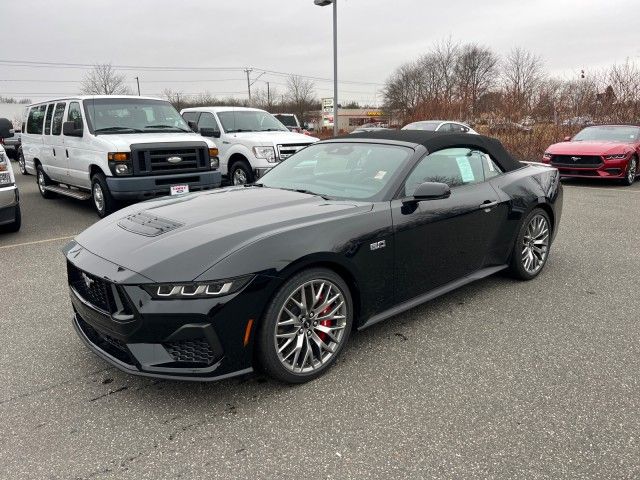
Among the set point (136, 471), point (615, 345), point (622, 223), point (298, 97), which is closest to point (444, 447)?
point (136, 471)

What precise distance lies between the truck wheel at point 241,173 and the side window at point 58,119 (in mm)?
3276

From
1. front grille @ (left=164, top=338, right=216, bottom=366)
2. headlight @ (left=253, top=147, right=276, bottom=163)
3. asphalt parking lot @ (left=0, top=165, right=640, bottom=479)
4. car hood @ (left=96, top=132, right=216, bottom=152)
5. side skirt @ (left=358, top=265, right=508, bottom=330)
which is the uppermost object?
car hood @ (left=96, top=132, right=216, bottom=152)

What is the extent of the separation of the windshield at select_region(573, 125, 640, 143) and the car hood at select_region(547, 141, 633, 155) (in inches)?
21.8

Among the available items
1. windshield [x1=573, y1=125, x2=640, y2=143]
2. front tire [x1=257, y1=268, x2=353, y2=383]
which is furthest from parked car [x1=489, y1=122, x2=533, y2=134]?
front tire [x1=257, y1=268, x2=353, y2=383]

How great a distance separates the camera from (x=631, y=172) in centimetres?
1173

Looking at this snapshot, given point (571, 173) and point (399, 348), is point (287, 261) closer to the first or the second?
point (399, 348)

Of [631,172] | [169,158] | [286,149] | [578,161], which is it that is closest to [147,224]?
[169,158]

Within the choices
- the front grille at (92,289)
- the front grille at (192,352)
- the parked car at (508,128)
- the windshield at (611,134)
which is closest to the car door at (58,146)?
the front grille at (92,289)

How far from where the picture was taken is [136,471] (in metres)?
2.29

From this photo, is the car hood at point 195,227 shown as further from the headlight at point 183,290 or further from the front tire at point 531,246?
the front tire at point 531,246

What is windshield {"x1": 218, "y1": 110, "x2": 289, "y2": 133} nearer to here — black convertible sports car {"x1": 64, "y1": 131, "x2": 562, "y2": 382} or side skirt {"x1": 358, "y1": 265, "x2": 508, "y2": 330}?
black convertible sports car {"x1": 64, "y1": 131, "x2": 562, "y2": 382}

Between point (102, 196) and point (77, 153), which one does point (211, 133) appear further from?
point (102, 196)

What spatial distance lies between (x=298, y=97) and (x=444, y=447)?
224 feet

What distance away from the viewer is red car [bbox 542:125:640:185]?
37.4 ft
